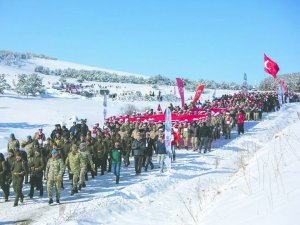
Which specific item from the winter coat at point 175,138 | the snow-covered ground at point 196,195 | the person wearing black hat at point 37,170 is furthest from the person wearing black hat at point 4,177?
the winter coat at point 175,138

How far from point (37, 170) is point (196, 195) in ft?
18.0

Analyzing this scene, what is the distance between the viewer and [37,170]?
43.9 feet

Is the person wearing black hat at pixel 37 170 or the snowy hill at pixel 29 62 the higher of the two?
the snowy hill at pixel 29 62

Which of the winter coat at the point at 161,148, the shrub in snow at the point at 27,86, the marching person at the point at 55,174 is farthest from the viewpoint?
the shrub in snow at the point at 27,86

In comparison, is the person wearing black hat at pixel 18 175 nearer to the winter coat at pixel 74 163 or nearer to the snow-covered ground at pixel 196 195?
the snow-covered ground at pixel 196 195

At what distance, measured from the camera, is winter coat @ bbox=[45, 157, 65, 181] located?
1240 centimetres

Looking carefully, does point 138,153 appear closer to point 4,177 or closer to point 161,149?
point 161,149

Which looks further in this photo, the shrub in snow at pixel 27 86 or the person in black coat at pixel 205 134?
the shrub in snow at pixel 27 86

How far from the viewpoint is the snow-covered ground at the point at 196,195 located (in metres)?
6.71

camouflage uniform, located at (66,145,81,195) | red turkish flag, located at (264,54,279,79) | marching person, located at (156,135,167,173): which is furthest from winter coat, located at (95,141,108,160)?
red turkish flag, located at (264,54,279,79)

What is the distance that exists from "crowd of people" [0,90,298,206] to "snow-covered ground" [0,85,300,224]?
561mm

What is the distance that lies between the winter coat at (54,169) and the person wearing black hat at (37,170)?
3.50 feet

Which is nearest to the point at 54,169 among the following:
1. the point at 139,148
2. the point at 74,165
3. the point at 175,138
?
the point at 74,165

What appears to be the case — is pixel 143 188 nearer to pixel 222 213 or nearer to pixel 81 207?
pixel 81 207
